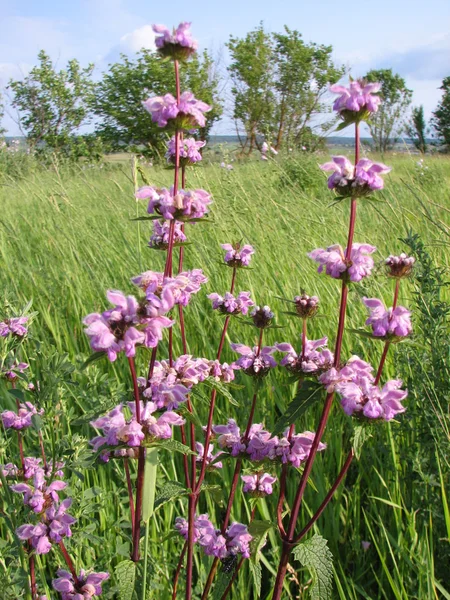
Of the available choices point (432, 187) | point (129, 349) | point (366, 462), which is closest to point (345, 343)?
point (366, 462)

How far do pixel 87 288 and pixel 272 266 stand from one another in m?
0.98

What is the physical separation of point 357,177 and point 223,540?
29.9 inches

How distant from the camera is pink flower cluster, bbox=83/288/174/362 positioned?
0.69 meters

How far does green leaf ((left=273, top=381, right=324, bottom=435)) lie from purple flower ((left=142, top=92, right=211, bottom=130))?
48 centimetres

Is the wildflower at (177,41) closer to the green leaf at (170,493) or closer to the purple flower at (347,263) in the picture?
the purple flower at (347,263)

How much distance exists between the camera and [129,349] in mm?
694

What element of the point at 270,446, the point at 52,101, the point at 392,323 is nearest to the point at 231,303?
the point at 270,446

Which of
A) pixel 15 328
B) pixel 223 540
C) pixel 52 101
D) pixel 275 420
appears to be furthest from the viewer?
pixel 52 101

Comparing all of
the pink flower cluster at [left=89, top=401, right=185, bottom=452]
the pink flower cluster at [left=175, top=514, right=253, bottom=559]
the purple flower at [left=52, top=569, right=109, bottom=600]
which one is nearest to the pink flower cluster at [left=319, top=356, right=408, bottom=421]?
the pink flower cluster at [left=89, top=401, right=185, bottom=452]

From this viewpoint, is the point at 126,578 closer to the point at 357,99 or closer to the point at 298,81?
the point at 357,99

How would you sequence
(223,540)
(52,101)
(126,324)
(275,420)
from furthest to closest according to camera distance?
(52,101)
(275,420)
(223,540)
(126,324)

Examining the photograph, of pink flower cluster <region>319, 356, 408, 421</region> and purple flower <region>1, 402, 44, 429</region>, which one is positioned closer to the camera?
pink flower cluster <region>319, 356, 408, 421</region>

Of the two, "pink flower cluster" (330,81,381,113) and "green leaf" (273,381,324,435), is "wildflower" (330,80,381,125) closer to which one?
"pink flower cluster" (330,81,381,113)

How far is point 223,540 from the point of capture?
1.08m
